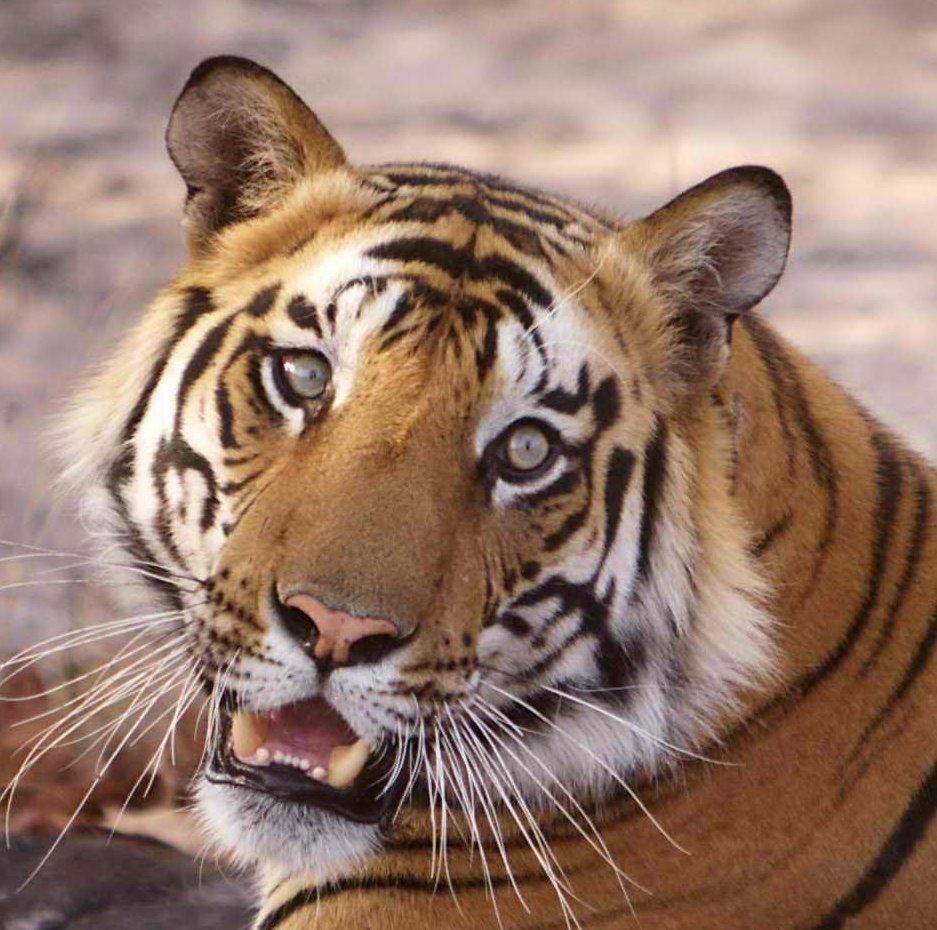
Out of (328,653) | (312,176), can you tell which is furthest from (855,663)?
Answer: (312,176)

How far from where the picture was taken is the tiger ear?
186 cm

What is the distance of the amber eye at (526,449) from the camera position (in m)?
1.82

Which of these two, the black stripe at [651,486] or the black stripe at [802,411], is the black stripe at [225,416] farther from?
the black stripe at [802,411]

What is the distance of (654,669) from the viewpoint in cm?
190

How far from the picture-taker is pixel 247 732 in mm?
1804

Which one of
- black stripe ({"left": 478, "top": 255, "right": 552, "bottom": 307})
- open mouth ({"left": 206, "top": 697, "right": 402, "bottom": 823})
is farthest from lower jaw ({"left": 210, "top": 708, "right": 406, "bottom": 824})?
black stripe ({"left": 478, "top": 255, "right": 552, "bottom": 307})

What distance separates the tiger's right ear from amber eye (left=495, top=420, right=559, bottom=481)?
402 mm

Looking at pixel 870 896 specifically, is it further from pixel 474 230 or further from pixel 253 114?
pixel 253 114

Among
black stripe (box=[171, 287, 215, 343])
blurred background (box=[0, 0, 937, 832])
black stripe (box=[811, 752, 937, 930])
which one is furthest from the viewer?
blurred background (box=[0, 0, 937, 832])

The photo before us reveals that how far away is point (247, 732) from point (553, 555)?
36 cm

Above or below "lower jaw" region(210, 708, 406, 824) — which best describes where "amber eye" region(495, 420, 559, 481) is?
above

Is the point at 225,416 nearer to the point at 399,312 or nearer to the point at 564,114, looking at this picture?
the point at 399,312

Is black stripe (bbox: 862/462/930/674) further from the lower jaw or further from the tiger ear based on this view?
the lower jaw

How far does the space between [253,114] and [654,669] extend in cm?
75
